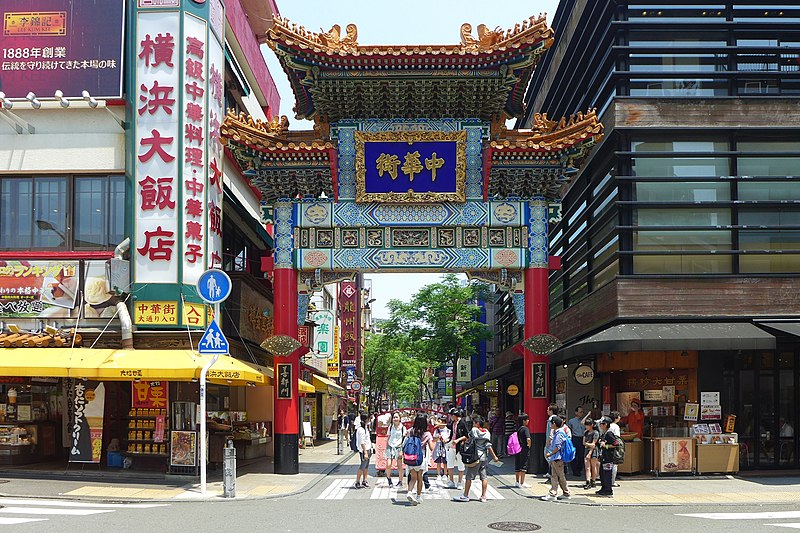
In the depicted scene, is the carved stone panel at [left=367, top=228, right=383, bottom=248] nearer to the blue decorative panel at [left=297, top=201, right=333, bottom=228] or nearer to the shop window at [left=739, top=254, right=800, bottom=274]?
the blue decorative panel at [left=297, top=201, right=333, bottom=228]

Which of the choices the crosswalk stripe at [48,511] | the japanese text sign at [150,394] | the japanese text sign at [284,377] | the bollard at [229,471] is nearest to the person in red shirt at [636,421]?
the japanese text sign at [284,377]

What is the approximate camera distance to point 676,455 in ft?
65.4

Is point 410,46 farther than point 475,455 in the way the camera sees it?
Yes

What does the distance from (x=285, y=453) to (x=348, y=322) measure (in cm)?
5060

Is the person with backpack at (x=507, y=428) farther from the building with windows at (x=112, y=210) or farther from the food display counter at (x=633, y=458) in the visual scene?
the building with windows at (x=112, y=210)

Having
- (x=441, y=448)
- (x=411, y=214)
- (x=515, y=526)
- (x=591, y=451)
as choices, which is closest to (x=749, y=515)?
(x=591, y=451)

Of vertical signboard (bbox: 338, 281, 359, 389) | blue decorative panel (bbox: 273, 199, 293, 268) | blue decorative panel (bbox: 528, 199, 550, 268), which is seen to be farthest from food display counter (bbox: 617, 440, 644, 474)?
vertical signboard (bbox: 338, 281, 359, 389)

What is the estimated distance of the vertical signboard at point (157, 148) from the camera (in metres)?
20.0

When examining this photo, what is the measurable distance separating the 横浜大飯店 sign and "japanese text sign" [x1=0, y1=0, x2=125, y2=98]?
6.76 metres

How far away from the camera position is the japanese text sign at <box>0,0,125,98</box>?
20719 mm

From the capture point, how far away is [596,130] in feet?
68.2

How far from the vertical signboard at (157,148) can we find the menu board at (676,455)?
13094 millimetres

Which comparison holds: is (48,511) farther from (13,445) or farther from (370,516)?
(13,445)

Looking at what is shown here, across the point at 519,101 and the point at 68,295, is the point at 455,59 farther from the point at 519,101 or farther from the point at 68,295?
the point at 68,295
